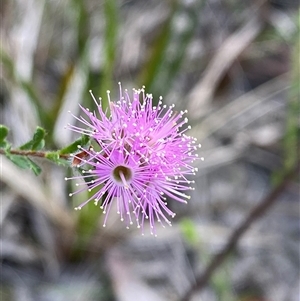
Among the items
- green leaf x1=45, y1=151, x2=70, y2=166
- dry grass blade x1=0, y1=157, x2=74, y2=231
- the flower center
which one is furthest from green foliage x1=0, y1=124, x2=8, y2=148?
dry grass blade x1=0, y1=157, x2=74, y2=231

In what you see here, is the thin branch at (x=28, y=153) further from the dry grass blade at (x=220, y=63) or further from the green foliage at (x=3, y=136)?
the dry grass blade at (x=220, y=63)

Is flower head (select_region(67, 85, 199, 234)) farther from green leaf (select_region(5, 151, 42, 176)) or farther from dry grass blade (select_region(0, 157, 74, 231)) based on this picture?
dry grass blade (select_region(0, 157, 74, 231))

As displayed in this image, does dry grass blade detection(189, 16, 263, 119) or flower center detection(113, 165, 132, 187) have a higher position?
dry grass blade detection(189, 16, 263, 119)

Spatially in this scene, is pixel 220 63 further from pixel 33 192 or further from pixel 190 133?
pixel 33 192

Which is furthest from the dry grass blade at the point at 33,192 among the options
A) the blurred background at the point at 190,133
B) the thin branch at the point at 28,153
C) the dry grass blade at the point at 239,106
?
the thin branch at the point at 28,153

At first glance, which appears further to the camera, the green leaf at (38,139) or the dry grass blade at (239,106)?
the dry grass blade at (239,106)

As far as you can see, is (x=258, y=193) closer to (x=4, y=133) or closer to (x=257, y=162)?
(x=257, y=162)

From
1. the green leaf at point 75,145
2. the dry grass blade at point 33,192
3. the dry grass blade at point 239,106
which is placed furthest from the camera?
the dry grass blade at point 239,106

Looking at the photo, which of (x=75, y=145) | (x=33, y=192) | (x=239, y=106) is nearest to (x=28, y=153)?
(x=75, y=145)
